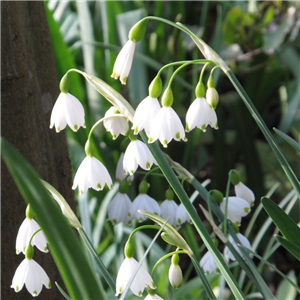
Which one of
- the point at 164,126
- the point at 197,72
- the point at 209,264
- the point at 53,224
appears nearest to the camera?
the point at 53,224

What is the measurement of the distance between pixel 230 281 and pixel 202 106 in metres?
0.22

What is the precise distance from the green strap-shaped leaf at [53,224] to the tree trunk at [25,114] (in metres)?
0.50

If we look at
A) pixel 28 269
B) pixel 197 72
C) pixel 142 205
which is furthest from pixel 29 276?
pixel 197 72

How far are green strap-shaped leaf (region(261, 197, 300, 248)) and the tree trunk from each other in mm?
455

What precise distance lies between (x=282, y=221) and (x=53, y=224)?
0.39 metres

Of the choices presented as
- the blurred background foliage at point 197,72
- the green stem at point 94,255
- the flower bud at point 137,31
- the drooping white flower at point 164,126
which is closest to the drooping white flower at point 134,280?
the green stem at point 94,255

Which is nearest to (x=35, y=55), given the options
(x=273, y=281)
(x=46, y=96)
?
(x=46, y=96)

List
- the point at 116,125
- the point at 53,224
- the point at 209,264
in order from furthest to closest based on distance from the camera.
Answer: the point at 209,264 < the point at 116,125 < the point at 53,224

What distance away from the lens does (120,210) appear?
0.79 metres

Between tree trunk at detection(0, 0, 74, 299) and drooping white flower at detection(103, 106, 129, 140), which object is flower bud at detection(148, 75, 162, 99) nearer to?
drooping white flower at detection(103, 106, 129, 140)

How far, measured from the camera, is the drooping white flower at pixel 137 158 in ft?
2.09

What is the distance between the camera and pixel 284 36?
2008mm

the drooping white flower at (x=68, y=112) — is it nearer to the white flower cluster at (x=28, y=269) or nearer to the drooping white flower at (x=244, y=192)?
the white flower cluster at (x=28, y=269)

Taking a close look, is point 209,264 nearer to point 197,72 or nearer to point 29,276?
point 29,276
